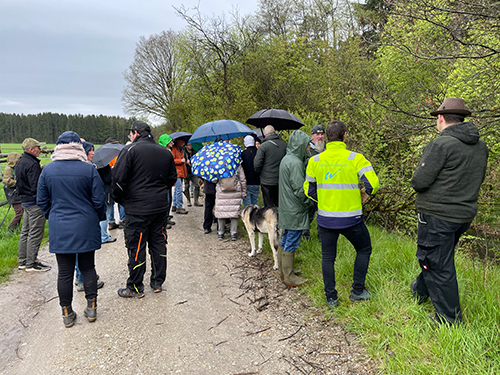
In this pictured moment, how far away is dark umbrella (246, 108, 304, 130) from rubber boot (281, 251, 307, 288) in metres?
3.28

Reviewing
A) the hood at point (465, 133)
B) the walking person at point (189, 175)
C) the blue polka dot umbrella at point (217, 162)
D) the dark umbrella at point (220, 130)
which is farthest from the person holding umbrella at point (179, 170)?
the hood at point (465, 133)

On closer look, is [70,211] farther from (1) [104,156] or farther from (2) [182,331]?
(1) [104,156]

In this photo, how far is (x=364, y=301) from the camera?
345 cm

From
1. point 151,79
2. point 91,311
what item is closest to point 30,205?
point 91,311

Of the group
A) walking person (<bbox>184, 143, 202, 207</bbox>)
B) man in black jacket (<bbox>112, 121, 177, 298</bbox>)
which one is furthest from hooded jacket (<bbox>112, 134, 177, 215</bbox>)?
walking person (<bbox>184, 143, 202, 207</bbox>)

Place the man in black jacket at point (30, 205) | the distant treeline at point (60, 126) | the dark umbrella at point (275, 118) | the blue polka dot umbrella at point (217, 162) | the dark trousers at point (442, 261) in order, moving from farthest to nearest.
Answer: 1. the distant treeline at point (60, 126)
2. the dark umbrella at point (275, 118)
3. the blue polka dot umbrella at point (217, 162)
4. the man in black jacket at point (30, 205)
5. the dark trousers at point (442, 261)

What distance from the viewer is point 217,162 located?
608 centimetres

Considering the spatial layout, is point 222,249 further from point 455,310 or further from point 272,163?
point 455,310

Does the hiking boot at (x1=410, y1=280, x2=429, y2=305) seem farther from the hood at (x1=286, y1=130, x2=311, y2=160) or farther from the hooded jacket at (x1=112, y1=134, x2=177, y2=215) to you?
the hooded jacket at (x1=112, y1=134, x2=177, y2=215)

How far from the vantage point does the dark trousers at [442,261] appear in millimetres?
2756

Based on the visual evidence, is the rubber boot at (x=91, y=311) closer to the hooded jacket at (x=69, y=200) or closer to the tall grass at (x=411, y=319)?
the hooded jacket at (x=69, y=200)

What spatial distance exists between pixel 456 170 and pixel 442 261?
0.82 m

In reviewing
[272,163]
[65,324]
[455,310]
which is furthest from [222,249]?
[455,310]

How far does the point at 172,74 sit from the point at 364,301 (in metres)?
29.8
